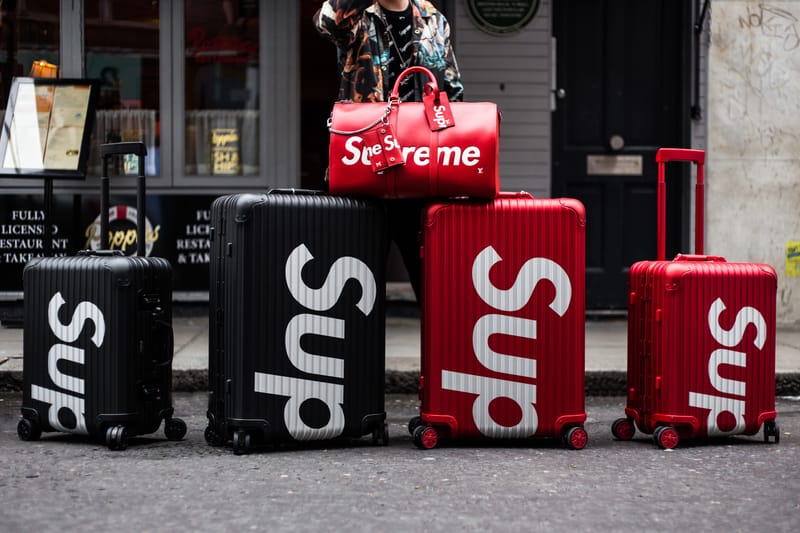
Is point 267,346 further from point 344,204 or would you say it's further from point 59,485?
point 59,485

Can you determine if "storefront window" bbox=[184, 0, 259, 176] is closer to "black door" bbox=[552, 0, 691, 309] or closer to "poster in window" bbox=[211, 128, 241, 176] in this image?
"poster in window" bbox=[211, 128, 241, 176]

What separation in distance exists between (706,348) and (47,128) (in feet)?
16.5

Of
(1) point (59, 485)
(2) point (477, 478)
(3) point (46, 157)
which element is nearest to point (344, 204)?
(2) point (477, 478)

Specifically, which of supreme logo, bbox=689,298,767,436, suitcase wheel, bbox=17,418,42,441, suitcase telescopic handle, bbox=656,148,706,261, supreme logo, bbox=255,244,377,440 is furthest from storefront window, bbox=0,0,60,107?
supreme logo, bbox=689,298,767,436

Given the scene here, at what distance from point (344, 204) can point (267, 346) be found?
62cm

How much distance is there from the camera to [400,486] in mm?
3838

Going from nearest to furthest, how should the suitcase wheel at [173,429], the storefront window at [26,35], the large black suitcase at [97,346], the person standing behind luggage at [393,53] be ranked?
the large black suitcase at [97,346]
the suitcase wheel at [173,429]
the person standing behind luggage at [393,53]
the storefront window at [26,35]

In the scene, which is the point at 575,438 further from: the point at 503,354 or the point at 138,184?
the point at 138,184

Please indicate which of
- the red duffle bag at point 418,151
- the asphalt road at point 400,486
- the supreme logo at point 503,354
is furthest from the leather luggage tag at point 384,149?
the asphalt road at point 400,486

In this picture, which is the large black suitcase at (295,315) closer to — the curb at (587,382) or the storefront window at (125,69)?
the curb at (587,382)

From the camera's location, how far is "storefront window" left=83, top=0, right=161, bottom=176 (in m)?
8.32

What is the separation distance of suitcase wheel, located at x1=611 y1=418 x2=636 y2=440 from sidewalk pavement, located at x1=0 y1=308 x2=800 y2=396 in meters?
1.35

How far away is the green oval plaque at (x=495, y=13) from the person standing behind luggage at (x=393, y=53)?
127 inches

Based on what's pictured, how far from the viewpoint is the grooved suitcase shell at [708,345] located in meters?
4.59
